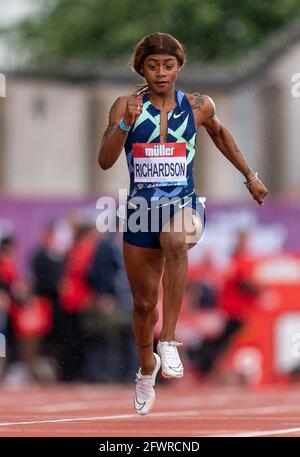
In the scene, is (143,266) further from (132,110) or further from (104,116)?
(104,116)

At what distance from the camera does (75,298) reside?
1784 cm

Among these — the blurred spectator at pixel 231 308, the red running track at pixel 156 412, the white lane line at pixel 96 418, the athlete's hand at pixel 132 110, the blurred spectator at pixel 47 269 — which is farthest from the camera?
the blurred spectator at pixel 231 308

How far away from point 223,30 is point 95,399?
21.8 m

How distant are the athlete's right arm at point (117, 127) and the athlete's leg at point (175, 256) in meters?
0.55

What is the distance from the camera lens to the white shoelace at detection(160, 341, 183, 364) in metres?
9.23

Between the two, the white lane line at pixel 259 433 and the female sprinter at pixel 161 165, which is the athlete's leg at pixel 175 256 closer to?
the female sprinter at pixel 161 165

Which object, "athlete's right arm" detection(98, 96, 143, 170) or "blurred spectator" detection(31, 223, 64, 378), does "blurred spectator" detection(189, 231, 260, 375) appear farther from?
"athlete's right arm" detection(98, 96, 143, 170)

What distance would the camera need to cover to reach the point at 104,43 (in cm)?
3884

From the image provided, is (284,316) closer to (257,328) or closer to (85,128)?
(257,328)

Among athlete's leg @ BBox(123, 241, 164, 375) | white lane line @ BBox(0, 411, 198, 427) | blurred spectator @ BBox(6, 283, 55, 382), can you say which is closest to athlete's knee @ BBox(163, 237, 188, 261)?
athlete's leg @ BBox(123, 241, 164, 375)

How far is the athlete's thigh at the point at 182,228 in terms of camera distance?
9.20 metres

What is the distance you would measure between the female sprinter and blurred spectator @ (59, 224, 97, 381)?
8.25 metres

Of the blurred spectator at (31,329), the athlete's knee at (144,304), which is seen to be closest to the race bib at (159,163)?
the athlete's knee at (144,304)

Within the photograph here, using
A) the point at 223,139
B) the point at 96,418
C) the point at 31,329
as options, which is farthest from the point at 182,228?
the point at 31,329
